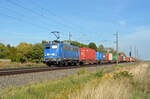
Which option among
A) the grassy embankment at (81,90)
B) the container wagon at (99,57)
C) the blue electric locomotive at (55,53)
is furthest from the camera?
the container wagon at (99,57)

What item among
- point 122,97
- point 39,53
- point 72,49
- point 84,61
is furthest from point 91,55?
point 122,97

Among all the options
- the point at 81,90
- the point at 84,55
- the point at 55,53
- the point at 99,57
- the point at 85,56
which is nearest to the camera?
the point at 81,90

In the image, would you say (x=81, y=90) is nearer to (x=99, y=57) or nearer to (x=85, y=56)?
(x=85, y=56)

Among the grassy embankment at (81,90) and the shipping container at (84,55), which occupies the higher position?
the shipping container at (84,55)

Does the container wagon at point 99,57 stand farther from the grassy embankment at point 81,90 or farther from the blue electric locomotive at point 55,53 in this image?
the grassy embankment at point 81,90

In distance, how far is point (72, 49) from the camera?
23938mm

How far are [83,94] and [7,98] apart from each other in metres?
2.27

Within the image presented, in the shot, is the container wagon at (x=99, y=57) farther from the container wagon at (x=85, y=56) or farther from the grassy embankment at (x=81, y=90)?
the grassy embankment at (x=81, y=90)

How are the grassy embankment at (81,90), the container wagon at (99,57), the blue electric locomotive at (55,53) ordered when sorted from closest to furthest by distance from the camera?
the grassy embankment at (81,90), the blue electric locomotive at (55,53), the container wagon at (99,57)

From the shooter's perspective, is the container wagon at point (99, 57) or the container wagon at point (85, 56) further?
the container wagon at point (99, 57)

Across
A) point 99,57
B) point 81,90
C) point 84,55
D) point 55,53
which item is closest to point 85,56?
point 84,55

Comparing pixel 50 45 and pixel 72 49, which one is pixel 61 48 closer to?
pixel 50 45

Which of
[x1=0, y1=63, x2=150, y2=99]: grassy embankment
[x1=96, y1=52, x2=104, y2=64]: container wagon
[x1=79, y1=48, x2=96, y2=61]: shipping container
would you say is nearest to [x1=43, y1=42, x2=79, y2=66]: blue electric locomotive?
[x1=79, y1=48, x2=96, y2=61]: shipping container

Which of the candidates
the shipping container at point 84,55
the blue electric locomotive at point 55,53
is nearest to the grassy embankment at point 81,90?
the blue electric locomotive at point 55,53
